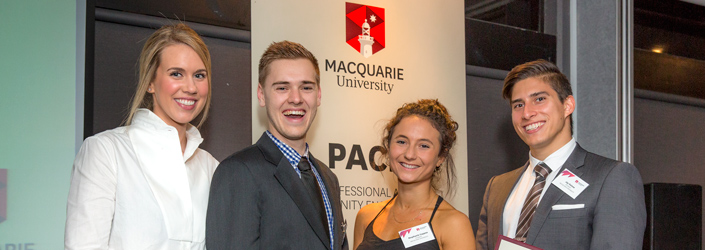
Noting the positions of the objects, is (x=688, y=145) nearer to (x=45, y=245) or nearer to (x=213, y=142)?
(x=213, y=142)

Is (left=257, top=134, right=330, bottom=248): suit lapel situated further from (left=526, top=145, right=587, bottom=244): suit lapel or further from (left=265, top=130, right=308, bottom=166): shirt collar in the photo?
(left=526, top=145, right=587, bottom=244): suit lapel

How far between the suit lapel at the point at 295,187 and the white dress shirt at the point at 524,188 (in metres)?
0.99

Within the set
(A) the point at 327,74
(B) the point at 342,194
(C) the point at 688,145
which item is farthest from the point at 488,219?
(C) the point at 688,145

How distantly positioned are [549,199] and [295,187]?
3.75 ft

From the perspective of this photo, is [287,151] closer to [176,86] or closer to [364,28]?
[176,86]

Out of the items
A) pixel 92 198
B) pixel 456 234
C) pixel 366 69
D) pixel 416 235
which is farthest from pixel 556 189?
pixel 92 198

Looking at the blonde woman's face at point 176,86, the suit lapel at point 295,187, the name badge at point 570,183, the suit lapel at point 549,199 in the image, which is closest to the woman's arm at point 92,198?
the blonde woman's face at point 176,86

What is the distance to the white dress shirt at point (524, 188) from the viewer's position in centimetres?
296

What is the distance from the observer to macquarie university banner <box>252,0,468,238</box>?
12.1 ft

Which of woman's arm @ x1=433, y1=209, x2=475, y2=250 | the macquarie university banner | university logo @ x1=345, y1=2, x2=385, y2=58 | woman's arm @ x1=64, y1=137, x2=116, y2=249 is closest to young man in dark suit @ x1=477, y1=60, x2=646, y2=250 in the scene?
woman's arm @ x1=433, y1=209, x2=475, y2=250

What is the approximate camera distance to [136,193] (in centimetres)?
233

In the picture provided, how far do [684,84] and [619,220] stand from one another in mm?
2647

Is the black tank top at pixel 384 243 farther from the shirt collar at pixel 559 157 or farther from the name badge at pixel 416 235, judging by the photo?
the shirt collar at pixel 559 157

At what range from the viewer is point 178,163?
96.3 inches
